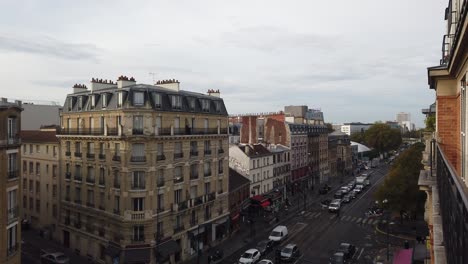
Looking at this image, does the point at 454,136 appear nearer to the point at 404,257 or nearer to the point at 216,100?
the point at 404,257

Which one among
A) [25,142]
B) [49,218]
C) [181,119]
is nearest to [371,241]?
[181,119]

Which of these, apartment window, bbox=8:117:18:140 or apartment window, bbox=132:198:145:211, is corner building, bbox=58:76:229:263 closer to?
apartment window, bbox=132:198:145:211

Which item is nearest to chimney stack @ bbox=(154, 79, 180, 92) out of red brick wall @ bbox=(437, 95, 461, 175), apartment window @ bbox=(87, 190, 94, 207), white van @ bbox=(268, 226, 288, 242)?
apartment window @ bbox=(87, 190, 94, 207)

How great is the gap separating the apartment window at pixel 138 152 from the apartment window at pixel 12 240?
11.4 m

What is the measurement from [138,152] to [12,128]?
37.4 feet

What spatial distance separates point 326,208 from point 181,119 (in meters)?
30.3

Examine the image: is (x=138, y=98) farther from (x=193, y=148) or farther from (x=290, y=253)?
(x=290, y=253)

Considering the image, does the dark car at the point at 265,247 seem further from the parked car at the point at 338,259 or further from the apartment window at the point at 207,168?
the apartment window at the point at 207,168

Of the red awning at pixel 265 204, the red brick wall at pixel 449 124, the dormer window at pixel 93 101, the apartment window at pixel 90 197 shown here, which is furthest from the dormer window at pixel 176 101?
the red brick wall at pixel 449 124

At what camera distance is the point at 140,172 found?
3353 centimetres

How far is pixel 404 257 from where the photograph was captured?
29672 millimetres

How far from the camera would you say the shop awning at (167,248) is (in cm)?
3366

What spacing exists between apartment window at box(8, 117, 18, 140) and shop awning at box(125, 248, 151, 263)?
1417cm

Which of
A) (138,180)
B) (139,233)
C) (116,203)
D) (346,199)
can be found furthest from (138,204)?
(346,199)
